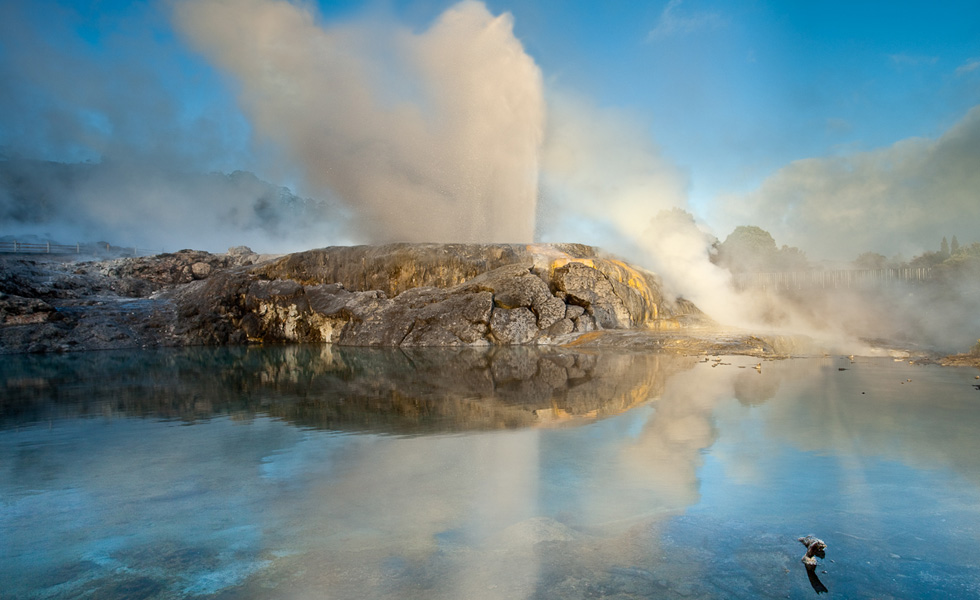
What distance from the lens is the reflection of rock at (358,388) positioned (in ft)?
25.7

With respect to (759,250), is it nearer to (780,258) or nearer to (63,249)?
(780,258)

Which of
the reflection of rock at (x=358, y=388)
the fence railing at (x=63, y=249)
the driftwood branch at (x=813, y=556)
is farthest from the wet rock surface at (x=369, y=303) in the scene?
the driftwood branch at (x=813, y=556)

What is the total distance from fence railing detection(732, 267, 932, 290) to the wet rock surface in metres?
7.39

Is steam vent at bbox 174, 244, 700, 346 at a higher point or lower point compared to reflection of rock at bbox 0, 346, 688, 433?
higher

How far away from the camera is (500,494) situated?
175 inches

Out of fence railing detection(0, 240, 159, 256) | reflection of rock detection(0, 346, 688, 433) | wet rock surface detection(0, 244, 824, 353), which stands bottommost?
reflection of rock detection(0, 346, 688, 433)

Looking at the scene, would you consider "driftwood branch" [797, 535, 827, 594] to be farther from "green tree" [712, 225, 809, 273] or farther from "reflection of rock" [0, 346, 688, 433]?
"green tree" [712, 225, 809, 273]

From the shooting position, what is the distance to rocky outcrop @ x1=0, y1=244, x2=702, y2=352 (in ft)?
70.1

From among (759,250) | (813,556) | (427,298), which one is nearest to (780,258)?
(759,250)

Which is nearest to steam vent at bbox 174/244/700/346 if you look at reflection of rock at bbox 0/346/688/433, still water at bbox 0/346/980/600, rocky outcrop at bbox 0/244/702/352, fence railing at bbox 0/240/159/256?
rocky outcrop at bbox 0/244/702/352

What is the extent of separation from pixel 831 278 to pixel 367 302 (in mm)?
22669

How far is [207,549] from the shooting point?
3.57 m

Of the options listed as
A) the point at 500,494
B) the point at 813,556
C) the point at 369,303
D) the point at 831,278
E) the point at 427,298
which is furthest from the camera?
the point at 831,278

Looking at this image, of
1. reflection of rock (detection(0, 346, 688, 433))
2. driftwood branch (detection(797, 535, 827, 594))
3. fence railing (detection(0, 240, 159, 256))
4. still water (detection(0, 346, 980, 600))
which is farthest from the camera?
fence railing (detection(0, 240, 159, 256))
